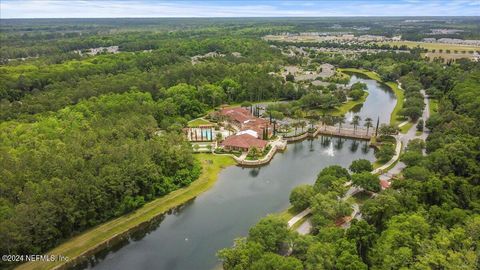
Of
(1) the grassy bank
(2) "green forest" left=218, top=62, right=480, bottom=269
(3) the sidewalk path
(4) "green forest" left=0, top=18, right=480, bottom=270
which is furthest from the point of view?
(1) the grassy bank

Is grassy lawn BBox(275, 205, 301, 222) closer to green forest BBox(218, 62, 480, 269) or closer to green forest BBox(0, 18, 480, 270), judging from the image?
green forest BBox(218, 62, 480, 269)

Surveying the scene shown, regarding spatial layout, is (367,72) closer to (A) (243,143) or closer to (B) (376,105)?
(B) (376,105)

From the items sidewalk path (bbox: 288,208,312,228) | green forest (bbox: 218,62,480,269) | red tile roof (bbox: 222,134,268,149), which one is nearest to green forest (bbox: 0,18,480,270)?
green forest (bbox: 218,62,480,269)

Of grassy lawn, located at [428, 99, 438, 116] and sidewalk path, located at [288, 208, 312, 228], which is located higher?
grassy lawn, located at [428, 99, 438, 116]

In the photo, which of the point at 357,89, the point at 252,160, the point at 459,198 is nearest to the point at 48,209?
the point at 252,160

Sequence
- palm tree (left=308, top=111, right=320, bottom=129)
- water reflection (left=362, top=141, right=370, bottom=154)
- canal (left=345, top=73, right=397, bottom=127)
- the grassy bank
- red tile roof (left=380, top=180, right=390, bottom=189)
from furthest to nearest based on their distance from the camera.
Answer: canal (left=345, top=73, right=397, bottom=127) < the grassy bank < palm tree (left=308, top=111, right=320, bottom=129) < water reflection (left=362, top=141, right=370, bottom=154) < red tile roof (left=380, top=180, right=390, bottom=189)

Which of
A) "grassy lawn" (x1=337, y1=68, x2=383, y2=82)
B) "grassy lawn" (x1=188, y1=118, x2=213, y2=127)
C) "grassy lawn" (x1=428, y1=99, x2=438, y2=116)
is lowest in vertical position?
"grassy lawn" (x1=188, y1=118, x2=213, y2=127)

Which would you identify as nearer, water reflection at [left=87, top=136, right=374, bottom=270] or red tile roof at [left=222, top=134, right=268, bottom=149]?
water reflection at [left=87, top=136, right=374, bottom=270]
